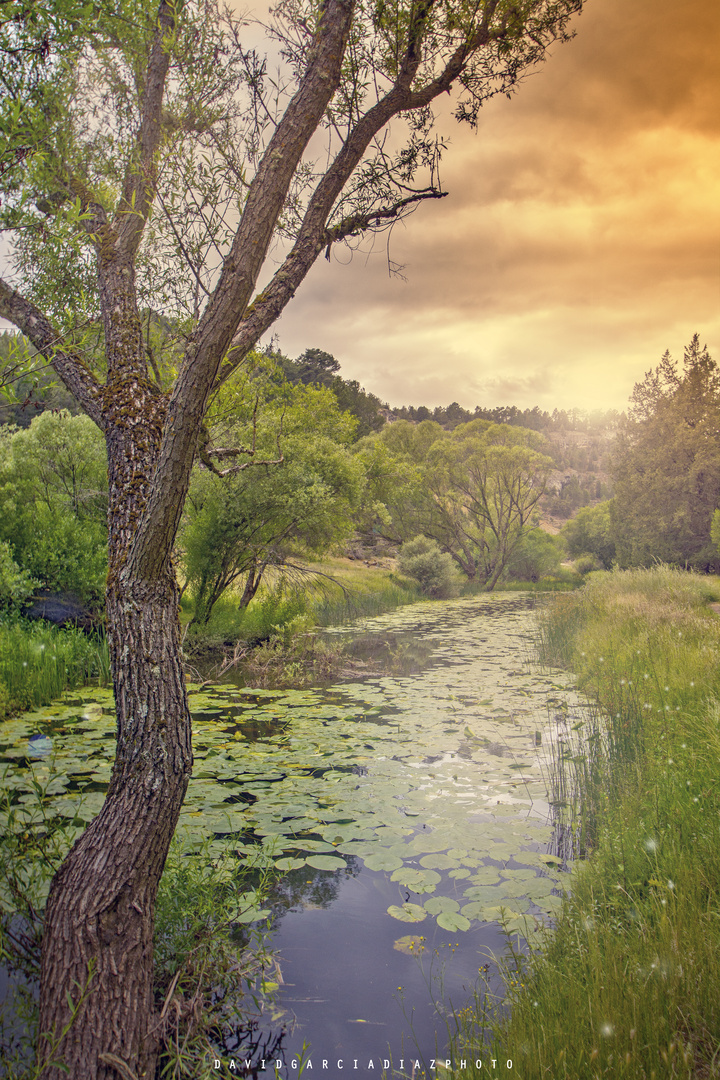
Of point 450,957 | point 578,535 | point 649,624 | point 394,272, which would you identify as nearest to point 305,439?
point 649,624

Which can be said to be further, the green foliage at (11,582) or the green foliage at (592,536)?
the green foliage at (592,536)

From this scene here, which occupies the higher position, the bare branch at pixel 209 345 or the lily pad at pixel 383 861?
the bare branch at pixel 209 345

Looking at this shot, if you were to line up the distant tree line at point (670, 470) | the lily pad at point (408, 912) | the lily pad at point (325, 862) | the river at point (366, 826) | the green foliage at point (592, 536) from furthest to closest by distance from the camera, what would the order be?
the green foliage at point (592, 536)
the distant tree line at point (670, 470)
the lily pad at point (325, 862)
the lily pad at point (408, 912)
the river at point (366, 826)

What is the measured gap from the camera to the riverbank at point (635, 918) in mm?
1944

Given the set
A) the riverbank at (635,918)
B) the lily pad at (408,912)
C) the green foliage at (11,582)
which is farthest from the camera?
the green foliage at (11,582)

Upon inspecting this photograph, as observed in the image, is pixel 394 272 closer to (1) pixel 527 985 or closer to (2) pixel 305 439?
(1) pixel 527 985

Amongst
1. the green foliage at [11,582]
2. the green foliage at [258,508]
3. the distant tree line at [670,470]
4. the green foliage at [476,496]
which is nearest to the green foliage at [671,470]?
the distant tree line at [670,470]

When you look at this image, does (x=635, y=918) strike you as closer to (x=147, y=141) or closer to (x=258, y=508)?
(x=147, y=141)

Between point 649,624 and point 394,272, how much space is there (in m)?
7.93

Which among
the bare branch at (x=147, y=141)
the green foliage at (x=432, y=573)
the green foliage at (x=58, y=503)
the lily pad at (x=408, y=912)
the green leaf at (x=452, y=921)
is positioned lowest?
the lily pad at (x=408, y=912)

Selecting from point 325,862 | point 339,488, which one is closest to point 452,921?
point 325,862

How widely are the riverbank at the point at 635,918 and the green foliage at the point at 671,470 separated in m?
18.5

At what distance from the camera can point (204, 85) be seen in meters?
4.92

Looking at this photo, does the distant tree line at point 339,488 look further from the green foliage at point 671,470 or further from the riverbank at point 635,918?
the riverbank at point 635,918
